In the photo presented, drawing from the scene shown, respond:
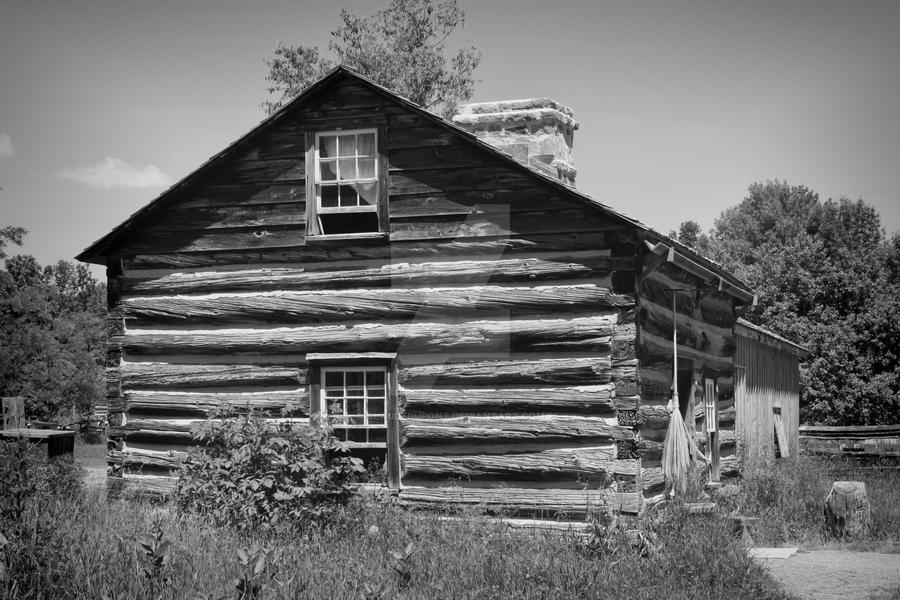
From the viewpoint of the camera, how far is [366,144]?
12.0 meters

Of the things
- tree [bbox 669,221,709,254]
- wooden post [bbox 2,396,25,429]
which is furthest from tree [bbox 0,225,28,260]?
tree [bbox 669,221,709,254]

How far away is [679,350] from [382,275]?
4212mm

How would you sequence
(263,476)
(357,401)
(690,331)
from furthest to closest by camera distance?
(690,331) → (357,401) → (263,476)

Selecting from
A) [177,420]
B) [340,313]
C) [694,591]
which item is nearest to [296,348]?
[340,313]

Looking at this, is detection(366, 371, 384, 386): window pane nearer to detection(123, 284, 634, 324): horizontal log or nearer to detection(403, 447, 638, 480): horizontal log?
detection(123, 284, 634, 324): horizontal log

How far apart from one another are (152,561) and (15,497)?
4.63 ft

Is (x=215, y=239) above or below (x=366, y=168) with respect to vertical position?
below

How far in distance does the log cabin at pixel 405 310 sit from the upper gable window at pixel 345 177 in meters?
0.03

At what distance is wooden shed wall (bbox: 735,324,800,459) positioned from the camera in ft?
55.7

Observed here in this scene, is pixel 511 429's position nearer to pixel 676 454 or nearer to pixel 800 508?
pixel 676 454

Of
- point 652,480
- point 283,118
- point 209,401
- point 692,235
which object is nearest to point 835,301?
point 692,235

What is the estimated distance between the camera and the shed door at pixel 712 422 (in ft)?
47.3

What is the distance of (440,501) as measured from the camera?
36.4ft

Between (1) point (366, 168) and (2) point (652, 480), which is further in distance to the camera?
(1) point (366, 168)
